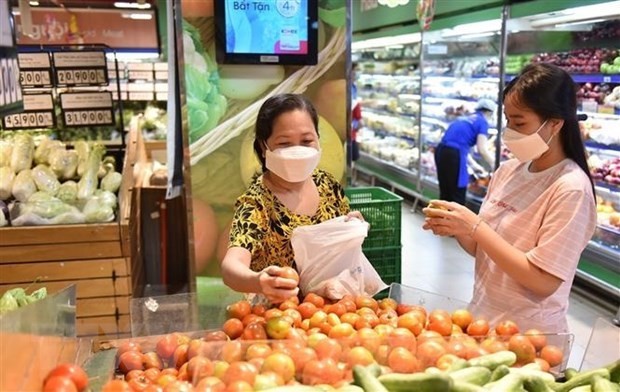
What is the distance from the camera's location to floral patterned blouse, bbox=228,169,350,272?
6.89 feet

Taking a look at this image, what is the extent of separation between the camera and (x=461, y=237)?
2363 millimetres

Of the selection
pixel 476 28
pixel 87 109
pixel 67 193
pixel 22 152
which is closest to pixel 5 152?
pixel 22 152

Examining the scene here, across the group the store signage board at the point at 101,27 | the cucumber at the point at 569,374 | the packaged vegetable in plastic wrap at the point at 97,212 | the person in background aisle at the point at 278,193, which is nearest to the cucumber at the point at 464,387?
the cucumber at the point at 569,374

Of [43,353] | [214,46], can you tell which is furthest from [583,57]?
[43,353]

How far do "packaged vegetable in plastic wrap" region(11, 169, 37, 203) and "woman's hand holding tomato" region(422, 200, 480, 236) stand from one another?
312 cm

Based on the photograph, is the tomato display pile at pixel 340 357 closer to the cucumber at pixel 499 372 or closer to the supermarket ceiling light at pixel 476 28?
the cucumber at pixel 499 372

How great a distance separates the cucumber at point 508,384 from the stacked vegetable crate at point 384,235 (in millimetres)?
1978

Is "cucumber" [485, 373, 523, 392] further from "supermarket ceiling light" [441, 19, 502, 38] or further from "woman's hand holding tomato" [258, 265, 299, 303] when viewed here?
"supermarket ceiling light" [441, 19, 502, 38]

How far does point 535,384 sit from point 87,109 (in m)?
4.49

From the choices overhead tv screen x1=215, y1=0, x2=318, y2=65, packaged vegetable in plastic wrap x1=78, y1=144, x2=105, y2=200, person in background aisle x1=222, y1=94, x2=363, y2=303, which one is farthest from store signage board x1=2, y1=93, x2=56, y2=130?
person in background aisle x1=222, y1=94, x2=363, y2=303

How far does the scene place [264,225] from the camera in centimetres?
215

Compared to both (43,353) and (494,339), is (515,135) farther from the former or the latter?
(43,353)

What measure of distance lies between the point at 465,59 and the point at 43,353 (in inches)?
283

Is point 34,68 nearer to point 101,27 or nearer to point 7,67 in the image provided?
point 7,67
